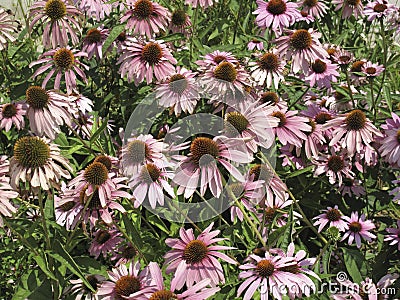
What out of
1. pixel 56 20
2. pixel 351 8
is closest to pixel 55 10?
pixel 56 20

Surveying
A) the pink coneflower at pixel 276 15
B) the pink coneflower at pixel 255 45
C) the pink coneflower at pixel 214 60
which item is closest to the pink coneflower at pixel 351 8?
the pink coneflower at pixel 255 45

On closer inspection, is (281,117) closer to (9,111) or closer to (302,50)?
(302,50)

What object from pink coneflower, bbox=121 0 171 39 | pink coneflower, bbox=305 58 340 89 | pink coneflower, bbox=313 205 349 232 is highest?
pink coneflower, bbox=121 0 171 39

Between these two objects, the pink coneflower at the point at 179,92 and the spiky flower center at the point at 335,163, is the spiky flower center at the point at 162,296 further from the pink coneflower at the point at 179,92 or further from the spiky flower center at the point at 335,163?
the spiky flower center at the point at 335,163

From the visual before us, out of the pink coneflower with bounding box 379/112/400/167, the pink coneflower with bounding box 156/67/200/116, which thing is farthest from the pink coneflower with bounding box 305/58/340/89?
the pink coneflower with bounding box 156/67/200/116

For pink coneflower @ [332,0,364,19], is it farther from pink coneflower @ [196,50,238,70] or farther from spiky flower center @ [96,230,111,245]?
spiky flower center @ [96,230,111,245]

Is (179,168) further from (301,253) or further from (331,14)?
(331,14)
